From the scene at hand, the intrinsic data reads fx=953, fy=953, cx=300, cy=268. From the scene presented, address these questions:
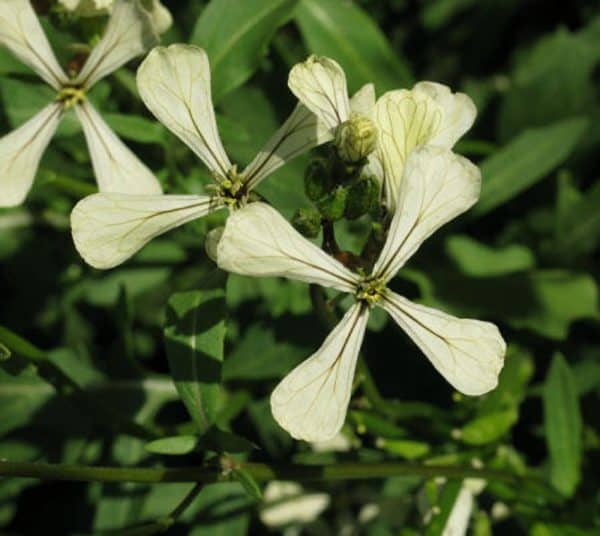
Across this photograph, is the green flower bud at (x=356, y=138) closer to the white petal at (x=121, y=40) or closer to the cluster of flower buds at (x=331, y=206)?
the cluster of flower buds at (x=331, y=206)

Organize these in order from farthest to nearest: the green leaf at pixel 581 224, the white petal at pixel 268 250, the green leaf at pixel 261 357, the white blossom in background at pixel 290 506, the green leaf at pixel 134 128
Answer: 1. the green leaf at pixel 581 224
2. the white blossom in background at pixel 290 506
3. the green leaf at pixel 261 357
4. the green leaf at pixel 134 128
5. the white petal at pixel 268 250

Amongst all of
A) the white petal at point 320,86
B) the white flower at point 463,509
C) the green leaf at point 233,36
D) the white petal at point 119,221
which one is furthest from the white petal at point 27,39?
the white flower at point 463,509

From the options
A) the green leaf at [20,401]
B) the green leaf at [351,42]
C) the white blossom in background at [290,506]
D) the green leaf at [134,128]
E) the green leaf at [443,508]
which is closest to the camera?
the green leaf at [443,508]

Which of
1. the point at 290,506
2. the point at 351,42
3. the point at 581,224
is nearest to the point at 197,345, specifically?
the point at 290,506

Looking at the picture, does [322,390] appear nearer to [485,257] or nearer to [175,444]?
[175,444]

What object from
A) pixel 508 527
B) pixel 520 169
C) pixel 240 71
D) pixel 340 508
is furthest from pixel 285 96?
pixel 508 527

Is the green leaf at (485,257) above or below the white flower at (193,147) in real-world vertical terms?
above
